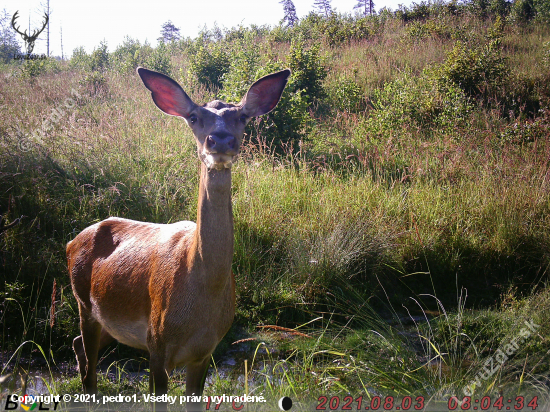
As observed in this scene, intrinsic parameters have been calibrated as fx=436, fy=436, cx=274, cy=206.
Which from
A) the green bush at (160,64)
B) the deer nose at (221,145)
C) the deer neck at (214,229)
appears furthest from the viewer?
the green bush at (160,64)

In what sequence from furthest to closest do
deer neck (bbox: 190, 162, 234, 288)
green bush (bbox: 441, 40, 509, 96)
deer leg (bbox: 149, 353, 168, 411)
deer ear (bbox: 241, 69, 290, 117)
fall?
green bush (bbox: 441, 40, 509, 96) → deer ear (bbox: 241, 69, 290, 117) → deer leg (bbox: 149, 353, 168, 411) → deer neck (bbox: 190, 162, 234, 288)

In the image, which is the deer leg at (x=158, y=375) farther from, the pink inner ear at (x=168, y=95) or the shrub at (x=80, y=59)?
the shrub at (x=80, y=59)

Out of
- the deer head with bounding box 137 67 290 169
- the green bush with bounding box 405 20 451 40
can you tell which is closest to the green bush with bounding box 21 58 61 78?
the deer head with bounding box 137 67 290 169

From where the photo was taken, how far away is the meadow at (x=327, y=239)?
3564 millimetres

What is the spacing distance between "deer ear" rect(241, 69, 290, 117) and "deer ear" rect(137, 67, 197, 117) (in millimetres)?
402

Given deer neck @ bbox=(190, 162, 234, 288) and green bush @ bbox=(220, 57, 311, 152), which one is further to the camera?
green bush @ bbox=(220, 57, 311, 152)

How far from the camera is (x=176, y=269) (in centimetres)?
276

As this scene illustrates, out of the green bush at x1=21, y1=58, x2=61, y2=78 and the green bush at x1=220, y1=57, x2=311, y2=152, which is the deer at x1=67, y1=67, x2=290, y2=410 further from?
the green bush at x1=21, y1=58, x2=61, y2=78

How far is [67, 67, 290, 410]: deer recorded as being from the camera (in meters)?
2.56

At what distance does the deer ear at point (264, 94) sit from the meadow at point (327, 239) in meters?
1.61

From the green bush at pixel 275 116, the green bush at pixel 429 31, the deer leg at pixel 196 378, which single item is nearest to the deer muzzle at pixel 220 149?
the deer leg at pixel 196 378

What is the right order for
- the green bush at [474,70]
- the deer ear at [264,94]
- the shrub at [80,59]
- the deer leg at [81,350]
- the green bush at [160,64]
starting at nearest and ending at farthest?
1. the deer ear at [264,94]
2. the deer leg at [81,350]
3. the green bush at [474,70]
4. the green bush at [160,64]
5. the shrub at [80,59]

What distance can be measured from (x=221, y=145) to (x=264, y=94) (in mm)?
944

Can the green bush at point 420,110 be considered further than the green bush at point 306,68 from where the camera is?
No
